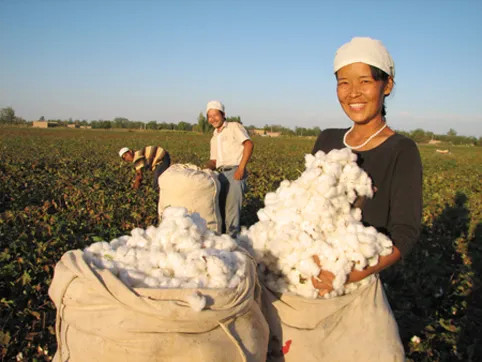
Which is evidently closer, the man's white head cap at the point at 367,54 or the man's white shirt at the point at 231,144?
the man's white head cap at the point at 367,54

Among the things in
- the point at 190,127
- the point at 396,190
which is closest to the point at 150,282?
the point at 396,190

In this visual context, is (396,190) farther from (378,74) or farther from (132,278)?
(132,278)

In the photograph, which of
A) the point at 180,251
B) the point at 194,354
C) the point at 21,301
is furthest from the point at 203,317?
the point at 21,301

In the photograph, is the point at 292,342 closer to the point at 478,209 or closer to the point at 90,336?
the point at 90,336

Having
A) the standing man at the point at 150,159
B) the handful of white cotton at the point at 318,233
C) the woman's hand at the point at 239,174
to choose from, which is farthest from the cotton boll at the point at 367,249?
the standing man at the point at 150,159

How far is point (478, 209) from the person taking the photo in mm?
7961

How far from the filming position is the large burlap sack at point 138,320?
3.49ft

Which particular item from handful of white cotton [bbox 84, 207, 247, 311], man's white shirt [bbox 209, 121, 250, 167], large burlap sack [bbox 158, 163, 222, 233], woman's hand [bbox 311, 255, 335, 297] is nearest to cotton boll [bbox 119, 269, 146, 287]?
handful of white cotton [bbox 84, 207, 247, 311]

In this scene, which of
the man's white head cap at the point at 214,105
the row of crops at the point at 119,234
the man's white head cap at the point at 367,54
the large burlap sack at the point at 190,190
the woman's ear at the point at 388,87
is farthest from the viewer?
the man's white head cap at the point at 214,105

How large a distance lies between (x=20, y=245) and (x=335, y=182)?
3235 millimetres

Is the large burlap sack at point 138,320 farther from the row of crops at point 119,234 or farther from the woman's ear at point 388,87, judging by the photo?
the woman's ear at point 388,87

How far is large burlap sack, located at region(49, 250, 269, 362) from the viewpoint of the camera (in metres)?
1.06

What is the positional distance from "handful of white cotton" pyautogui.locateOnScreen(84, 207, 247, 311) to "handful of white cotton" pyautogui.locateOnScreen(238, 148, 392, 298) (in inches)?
7.9

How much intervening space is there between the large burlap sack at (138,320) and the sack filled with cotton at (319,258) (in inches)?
10.8
